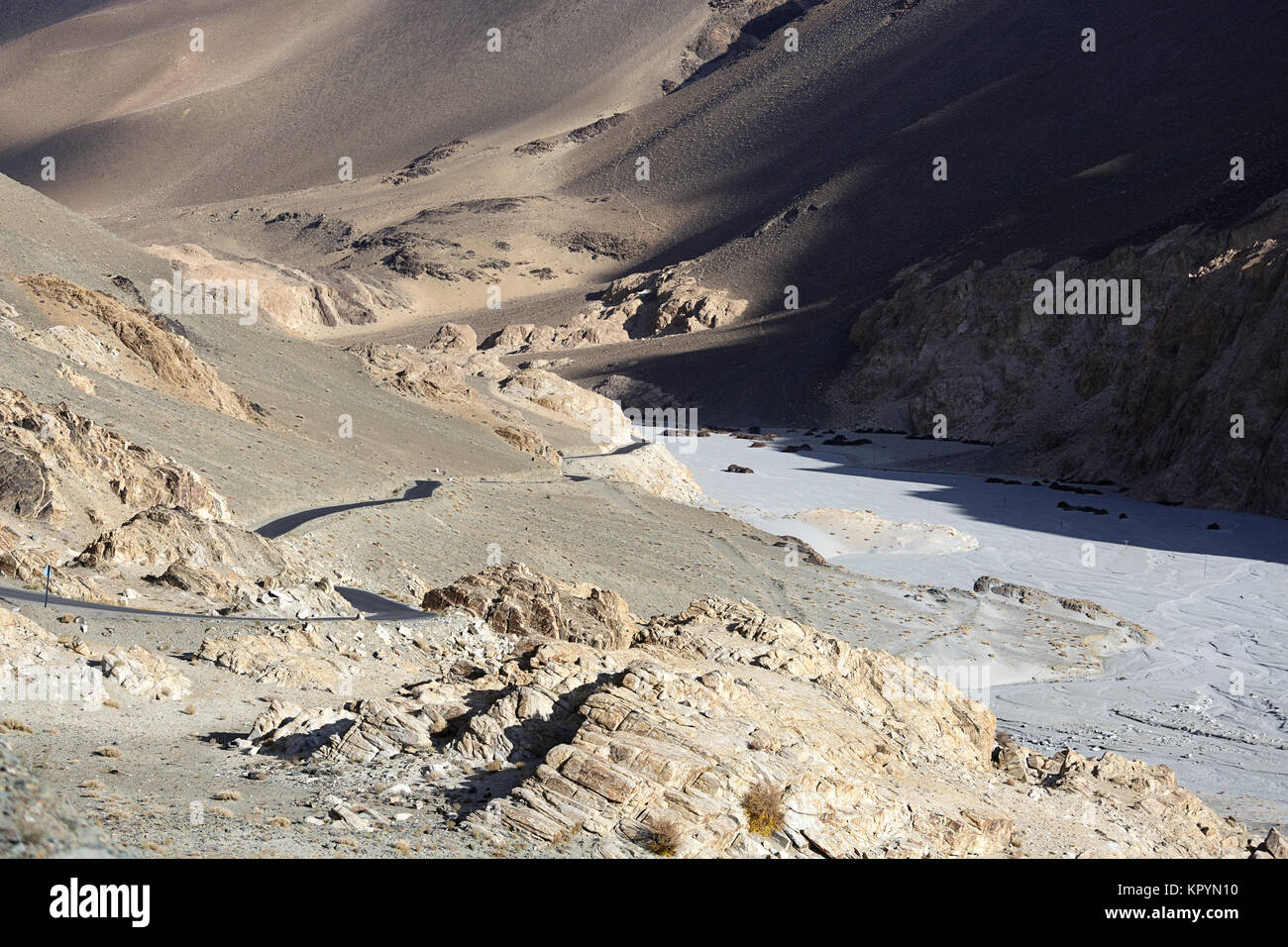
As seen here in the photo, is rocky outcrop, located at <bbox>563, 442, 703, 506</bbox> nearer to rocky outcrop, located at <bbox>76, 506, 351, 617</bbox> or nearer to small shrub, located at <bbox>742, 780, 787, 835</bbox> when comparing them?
rocky outcrop, located at <bbox>76, 506, 351, 617</bbox>

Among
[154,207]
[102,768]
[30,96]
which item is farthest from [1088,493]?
[30,96]

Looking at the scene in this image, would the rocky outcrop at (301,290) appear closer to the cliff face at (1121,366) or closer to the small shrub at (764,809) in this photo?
the cliff face at (1121,366)

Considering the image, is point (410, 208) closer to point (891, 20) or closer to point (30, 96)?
point (891, 20)

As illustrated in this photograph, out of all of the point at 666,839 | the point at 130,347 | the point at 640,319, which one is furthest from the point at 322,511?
the point at 640,319

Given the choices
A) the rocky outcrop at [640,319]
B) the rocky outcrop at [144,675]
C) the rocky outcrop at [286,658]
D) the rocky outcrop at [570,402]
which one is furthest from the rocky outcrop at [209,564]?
the rocky outcrop at [640,319]

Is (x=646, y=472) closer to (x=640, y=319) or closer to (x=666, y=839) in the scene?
(x=666, y=839)
